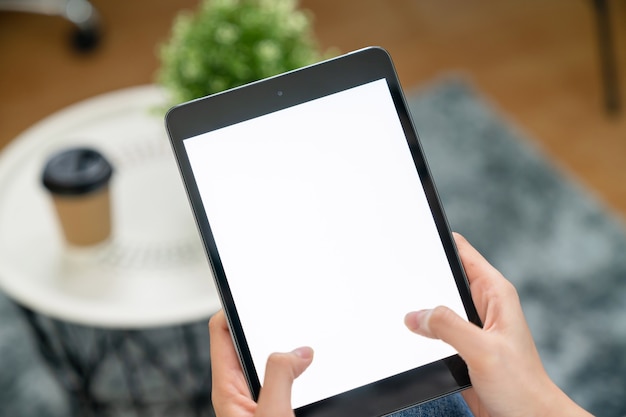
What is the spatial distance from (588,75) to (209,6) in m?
1.29

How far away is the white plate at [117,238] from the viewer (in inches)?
47.5

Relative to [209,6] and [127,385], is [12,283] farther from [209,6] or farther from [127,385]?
[209,6]

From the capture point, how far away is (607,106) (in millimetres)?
2105

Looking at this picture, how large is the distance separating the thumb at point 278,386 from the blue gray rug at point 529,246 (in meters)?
1.03

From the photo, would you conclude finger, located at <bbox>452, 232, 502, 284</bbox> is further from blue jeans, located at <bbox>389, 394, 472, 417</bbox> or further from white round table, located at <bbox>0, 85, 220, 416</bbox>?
white round table, located at <bbox>0, 85, 220, 416</bbox>

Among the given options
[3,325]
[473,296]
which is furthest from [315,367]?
[3,325]

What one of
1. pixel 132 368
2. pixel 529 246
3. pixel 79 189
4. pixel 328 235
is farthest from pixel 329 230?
pixel 529 246

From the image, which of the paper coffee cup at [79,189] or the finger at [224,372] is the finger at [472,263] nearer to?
the finger at [224,372]

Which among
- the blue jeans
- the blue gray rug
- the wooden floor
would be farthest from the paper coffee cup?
the wooden floor

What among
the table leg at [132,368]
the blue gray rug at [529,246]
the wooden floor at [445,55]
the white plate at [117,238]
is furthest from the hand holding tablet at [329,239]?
the wooden floor at [445,55]

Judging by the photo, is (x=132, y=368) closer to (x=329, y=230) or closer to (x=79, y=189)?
(x=79, y=189)

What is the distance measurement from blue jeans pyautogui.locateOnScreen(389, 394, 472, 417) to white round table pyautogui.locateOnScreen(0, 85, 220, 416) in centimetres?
52

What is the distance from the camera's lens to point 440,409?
28.1 inches

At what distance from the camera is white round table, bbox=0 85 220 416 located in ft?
4.04
